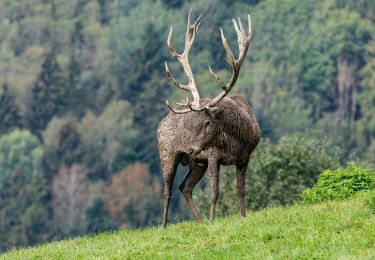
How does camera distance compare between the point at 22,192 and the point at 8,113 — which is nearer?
the point at 22,192

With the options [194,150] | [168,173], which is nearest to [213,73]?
[194,150]

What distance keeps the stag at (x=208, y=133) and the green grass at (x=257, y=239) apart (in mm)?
1300

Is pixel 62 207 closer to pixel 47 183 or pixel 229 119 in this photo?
pixel 47 183

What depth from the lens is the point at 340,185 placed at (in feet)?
82.4

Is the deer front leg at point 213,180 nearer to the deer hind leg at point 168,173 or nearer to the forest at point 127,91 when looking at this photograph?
the deer hind leg at point 168,173

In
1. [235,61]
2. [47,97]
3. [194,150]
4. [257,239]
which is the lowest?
[47,97]

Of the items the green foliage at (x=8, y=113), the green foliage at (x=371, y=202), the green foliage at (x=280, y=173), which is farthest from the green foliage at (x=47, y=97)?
the green foliage at (x=371, y=202)

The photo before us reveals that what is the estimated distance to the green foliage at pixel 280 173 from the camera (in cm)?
5212

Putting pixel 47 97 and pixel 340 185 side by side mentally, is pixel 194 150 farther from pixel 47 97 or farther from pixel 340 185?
pixel 47 97

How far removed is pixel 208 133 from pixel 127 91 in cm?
13235

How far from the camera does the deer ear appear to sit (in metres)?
23.5

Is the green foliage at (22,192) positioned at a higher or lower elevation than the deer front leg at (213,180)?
lower

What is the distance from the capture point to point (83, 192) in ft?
430

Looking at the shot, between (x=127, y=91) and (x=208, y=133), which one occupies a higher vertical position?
(x=208, y=133)
